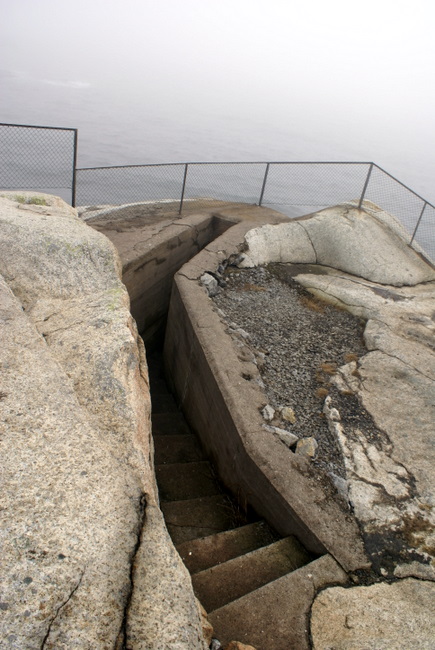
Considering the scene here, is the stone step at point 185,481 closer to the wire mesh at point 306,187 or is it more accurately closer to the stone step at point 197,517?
the stone step at point 197,517

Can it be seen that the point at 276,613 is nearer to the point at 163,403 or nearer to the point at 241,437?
the point at 241,437

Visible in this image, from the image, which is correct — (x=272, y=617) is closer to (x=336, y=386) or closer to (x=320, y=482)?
(x=320, y=482)

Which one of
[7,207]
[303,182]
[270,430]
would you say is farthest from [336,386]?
[303,182]

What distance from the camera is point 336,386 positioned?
5.38m

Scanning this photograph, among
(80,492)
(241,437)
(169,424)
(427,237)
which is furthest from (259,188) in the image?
(80,492)

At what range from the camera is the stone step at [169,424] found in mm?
6352

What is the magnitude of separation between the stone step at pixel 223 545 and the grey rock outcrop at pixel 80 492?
984mm

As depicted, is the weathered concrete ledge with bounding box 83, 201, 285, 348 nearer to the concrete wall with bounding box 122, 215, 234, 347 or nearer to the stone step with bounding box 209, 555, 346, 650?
the concrete wall with bounding box 122, 215, 234, 347

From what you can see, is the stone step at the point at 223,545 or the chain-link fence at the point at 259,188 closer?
the stone step at the point at 223,545

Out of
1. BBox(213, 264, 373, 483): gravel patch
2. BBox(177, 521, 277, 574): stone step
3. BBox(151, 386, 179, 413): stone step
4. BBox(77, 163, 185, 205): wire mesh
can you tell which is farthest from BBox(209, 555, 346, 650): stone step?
BBox(77, 163, 185, 205): wire mesh

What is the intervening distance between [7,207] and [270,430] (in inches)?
149

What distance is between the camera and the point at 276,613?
3057 millimetres

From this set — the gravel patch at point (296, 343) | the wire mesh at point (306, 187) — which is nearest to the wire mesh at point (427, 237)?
the wire mesh at point (306, 187)

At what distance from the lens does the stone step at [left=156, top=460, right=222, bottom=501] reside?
15.9 ft
